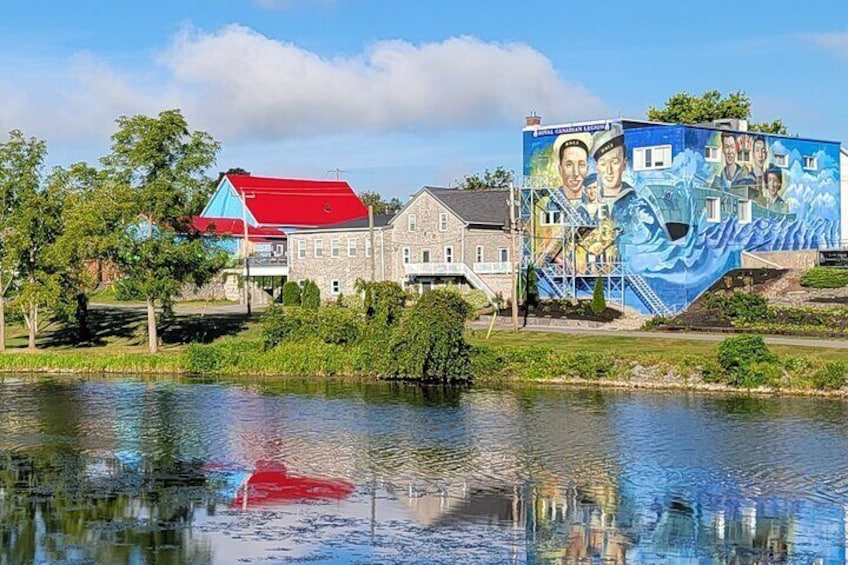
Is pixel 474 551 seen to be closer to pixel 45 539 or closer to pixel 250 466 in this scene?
pixel 45 539

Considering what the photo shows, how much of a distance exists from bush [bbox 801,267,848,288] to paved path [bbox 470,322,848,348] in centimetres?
1025

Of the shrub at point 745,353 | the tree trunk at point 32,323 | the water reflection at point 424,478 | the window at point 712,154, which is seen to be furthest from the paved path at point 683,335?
the tree trunk at point 32,323

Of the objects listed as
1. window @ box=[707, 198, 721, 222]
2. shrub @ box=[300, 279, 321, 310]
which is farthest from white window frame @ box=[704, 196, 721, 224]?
shrub @ box=[300, 279, 321, 310]

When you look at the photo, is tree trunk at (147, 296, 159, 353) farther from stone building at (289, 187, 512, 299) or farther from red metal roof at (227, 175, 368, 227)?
red metal roof at (227, 175, 368, 227)

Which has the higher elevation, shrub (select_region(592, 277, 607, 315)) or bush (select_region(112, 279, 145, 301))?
bush (select_region(112, 279, 145, 301))

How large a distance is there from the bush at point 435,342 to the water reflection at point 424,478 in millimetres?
3153

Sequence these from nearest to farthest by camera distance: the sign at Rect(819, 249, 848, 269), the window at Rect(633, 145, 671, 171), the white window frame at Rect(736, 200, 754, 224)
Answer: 1. the window at Rect(633, 145, 671, 171)
2. the white window frame at Rect(736, 200, 754, 224)
3. the sign at Rect(819, 249, 848, 269)

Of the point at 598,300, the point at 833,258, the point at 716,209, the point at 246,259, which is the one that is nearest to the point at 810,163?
the point at 833,258

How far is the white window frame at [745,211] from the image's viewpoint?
236 ft

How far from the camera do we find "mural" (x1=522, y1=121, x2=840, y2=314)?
68.5m

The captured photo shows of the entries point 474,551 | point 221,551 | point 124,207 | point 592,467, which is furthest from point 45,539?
point 124,207

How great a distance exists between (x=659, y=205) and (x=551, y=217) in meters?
8.08

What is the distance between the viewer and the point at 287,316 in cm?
5769

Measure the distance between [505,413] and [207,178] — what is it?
1080 inches
